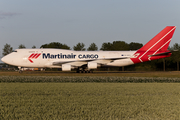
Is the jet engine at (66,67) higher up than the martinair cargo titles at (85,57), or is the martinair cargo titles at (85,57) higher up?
the martinair cargo titles at (85,57)

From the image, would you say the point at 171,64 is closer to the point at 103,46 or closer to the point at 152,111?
the point at 103,46

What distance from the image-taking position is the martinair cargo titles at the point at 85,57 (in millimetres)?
30078

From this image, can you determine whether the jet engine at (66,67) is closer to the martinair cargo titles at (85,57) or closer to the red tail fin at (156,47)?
the martinair cargo titles at (85,57)

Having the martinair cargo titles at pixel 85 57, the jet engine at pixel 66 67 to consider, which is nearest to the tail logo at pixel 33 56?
the martinair cargo titles at pixel 85 57

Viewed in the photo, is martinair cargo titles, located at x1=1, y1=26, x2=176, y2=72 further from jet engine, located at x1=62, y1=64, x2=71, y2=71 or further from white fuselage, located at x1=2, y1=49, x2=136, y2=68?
jet engine, located at x1=62, y1=64, x2=71, y2=71

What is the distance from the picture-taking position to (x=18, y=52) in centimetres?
3141

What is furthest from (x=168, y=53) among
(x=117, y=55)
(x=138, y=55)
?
(x=117, y=55)

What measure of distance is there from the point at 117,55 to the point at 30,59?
12.4m

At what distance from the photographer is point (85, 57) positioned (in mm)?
31406

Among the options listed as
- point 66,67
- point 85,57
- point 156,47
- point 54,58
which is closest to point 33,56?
point 54,58

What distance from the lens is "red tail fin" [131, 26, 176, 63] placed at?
1249 inches

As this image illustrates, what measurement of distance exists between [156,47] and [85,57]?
34.6 ft

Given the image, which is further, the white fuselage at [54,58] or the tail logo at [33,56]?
the tail logo at [33,56]

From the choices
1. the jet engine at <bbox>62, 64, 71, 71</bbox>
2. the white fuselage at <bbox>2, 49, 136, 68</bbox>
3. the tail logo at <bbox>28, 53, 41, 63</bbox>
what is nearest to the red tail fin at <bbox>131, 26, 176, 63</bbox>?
the white fuselage at <bbox>2, 49, 136, 68</bbox>
